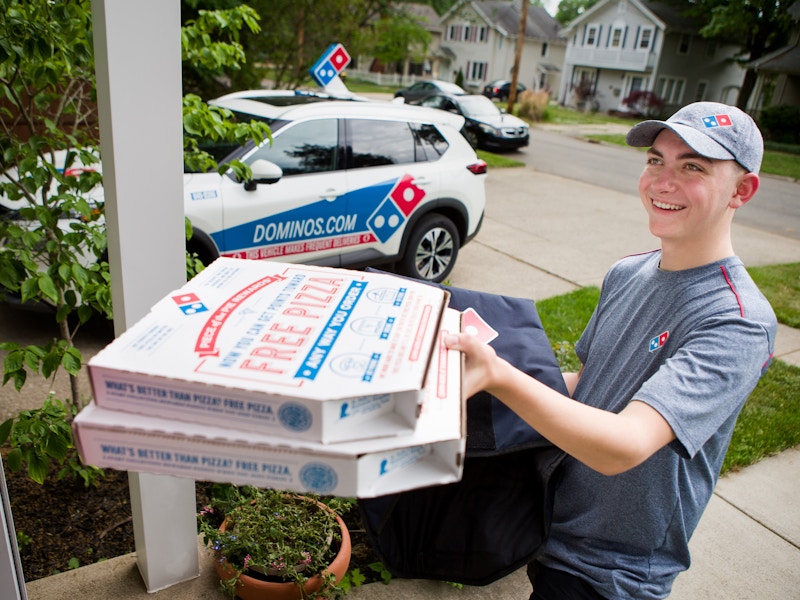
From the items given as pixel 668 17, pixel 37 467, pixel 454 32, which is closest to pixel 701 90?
pixel 668 17

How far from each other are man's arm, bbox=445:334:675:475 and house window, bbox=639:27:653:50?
1833 inches

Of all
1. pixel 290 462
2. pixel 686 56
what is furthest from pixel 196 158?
pixel 686 56

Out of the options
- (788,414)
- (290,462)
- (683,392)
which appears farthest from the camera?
(788,414)

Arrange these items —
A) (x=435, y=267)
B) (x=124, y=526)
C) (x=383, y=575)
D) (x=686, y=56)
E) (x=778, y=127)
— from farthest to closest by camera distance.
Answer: (x=686, y=56)
(x=778, y=127)
(x=435, y=267)
(x=124, y=526)
(x=383, y=575)

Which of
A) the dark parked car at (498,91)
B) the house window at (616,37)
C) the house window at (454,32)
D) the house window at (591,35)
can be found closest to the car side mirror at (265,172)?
the dark parked car at (498,91)

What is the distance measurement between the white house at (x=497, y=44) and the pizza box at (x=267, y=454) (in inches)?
2216

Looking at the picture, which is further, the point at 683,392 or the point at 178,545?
the point at 178,545

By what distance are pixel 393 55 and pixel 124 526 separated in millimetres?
43759

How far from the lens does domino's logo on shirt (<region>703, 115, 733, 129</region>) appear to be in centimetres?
146

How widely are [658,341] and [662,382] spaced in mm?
245

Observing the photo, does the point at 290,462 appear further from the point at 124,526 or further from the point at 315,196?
the point at 315,196

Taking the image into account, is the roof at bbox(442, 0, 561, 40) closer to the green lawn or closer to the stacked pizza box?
the green lawn

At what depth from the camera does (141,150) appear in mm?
1949

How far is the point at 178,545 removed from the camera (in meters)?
2.57
